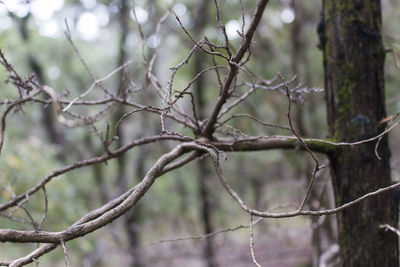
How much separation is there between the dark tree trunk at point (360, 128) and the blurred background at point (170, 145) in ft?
6.21

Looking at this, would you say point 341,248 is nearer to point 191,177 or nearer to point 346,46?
point 346,46

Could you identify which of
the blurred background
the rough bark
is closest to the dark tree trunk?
the blurred background

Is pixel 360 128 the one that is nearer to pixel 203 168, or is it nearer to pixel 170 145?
pixel 203 168

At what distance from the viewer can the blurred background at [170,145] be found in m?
4.73

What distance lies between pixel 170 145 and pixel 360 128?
5.81 meters

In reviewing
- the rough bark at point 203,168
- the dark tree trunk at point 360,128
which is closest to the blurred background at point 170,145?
the rough bark at point 203,168

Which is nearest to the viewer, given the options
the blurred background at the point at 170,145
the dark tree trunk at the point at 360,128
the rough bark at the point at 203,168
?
the dark tree trunk at the point at 360,128

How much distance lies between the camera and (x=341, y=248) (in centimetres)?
211

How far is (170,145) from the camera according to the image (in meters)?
7.64

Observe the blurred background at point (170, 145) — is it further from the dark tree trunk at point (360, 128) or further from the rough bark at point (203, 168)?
the dark tree trunk at point (360, 128)

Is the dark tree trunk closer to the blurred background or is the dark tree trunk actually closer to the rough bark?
the blurred background

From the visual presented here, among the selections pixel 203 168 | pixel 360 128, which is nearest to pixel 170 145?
pixel 203 168

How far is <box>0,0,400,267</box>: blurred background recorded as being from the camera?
186 inches

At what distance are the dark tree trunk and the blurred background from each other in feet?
6.21
